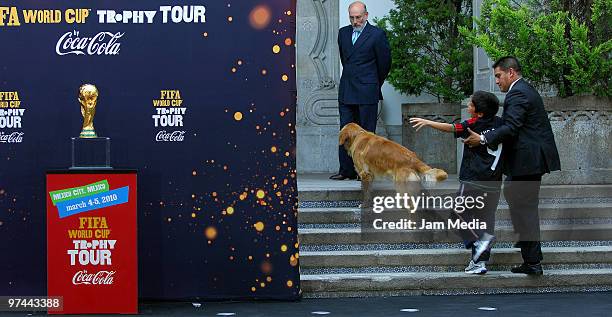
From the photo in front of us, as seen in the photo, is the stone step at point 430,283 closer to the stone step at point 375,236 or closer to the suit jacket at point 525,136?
the stone step at point 375,236

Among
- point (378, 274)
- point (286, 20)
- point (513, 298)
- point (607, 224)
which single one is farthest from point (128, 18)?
point (607, 224)

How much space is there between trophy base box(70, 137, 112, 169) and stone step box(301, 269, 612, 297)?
82.6 inches

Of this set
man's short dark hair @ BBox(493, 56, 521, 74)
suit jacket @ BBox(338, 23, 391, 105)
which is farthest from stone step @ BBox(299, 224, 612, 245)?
suit jacket @ BBox(338, 23, 391, 105)

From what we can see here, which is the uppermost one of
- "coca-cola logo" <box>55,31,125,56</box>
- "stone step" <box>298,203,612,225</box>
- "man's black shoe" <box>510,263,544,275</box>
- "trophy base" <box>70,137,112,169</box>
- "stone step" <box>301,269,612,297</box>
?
"coca-cola logo" <box>55,31,125,56</box>

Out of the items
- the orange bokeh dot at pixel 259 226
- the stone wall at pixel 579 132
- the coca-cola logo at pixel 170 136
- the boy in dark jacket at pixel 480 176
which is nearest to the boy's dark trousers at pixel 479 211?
the boy in dark jacket at pixel 480 176

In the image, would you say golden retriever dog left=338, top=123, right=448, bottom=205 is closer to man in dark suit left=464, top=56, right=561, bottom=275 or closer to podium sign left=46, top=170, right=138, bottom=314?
man in dark suit left=464, top=56, right=561, bottom=275

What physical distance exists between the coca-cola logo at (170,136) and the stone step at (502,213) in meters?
2.20

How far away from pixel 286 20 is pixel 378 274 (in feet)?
8.19

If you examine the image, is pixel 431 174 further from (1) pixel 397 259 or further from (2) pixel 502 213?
(2) pixel 502 213

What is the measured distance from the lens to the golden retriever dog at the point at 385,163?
1099cm

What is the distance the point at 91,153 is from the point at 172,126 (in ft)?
2.29

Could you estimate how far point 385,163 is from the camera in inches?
441

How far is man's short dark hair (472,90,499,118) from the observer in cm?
1038

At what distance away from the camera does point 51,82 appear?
9.42 metres
